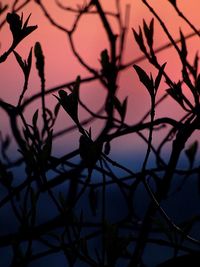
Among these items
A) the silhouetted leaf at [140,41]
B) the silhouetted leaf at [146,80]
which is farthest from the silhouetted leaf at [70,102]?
the silhouetted leaf at [140,41]

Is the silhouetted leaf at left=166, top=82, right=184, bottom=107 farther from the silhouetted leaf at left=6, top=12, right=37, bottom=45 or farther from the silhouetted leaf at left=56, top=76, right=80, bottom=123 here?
the silhouetted leaf at left=6, top=12, right=37, bottom=45

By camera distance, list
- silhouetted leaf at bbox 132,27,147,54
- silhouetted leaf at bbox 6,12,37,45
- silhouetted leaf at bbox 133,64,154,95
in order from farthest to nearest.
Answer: silhouetted leaf at bbox 132,27,147,54
silhouetted leaf at bbox 6,12,37,45
silhouetted leaf at bbox 133,64,154,95

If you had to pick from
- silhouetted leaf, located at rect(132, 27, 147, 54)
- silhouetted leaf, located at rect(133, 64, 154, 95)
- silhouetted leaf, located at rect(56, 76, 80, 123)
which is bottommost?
silhouetted leaf, located at rect(133, 64, 154, 95)

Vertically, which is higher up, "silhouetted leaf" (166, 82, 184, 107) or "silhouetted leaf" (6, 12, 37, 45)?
"silhouetted leaf" (6, 12, 37, 45)

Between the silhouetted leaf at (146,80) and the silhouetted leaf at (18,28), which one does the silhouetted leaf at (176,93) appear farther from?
the silhouetted leaf at (18,28)

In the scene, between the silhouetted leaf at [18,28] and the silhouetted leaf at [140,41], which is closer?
the silhouetted leaf at [18,28]

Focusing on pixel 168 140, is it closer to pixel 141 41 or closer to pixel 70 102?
pixel 141 41

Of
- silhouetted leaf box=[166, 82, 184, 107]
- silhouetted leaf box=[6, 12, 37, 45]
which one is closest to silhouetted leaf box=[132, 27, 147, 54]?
silhouetted leaf box=[166, 82, 184, 107]

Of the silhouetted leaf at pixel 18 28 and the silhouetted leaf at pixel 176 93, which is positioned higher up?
the silhouetted leaf at pixel 18 28

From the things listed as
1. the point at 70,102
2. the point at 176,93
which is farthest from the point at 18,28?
the point at 176,93

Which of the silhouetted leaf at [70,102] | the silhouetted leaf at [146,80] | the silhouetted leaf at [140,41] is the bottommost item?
the silhouetted leaf at [146,80]

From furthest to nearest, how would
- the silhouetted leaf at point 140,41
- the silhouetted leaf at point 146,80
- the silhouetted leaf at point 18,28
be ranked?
the silhouetted leaf at point 140,41
the silhouetted leaf at point 18,28
the silhouetted leaf at point 146,80

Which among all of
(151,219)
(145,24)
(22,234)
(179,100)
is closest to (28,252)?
(22,234)

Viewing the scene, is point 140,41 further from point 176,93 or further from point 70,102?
point 70,102
